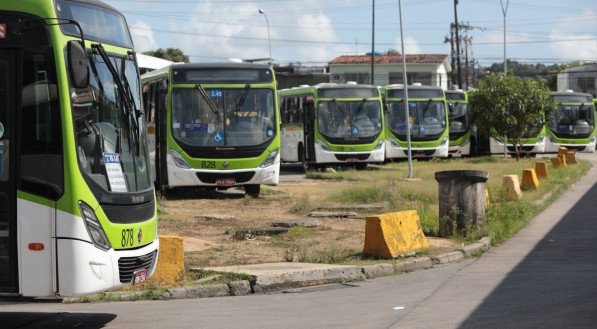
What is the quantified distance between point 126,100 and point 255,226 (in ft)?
29.9

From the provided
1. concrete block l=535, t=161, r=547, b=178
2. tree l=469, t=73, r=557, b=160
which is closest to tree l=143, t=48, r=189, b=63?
tree l=469, t=73, r=557, b=160

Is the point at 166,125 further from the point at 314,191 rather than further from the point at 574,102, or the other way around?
the point at 574,102

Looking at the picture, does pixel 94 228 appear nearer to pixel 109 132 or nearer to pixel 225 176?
pixel 109 132

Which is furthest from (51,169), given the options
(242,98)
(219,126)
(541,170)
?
(541,170)

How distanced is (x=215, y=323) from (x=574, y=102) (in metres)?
43.2

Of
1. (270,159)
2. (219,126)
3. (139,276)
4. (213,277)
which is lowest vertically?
(213,277)

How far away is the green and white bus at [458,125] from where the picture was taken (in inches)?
1937

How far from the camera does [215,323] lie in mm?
10336

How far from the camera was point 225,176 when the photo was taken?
24.3 m

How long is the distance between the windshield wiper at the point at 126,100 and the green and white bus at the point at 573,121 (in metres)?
42.5

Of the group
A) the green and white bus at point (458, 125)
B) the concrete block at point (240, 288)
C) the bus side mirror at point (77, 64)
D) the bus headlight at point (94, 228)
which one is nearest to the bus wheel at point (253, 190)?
the concrete block at point (240, 288)

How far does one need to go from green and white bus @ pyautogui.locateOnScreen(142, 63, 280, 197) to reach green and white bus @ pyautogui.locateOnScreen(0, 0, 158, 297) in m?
14.7

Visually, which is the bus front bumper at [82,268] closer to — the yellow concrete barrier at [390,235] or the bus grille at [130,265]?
the bus grille at [130,265]

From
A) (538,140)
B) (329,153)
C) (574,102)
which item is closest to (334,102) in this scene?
(329,153)
